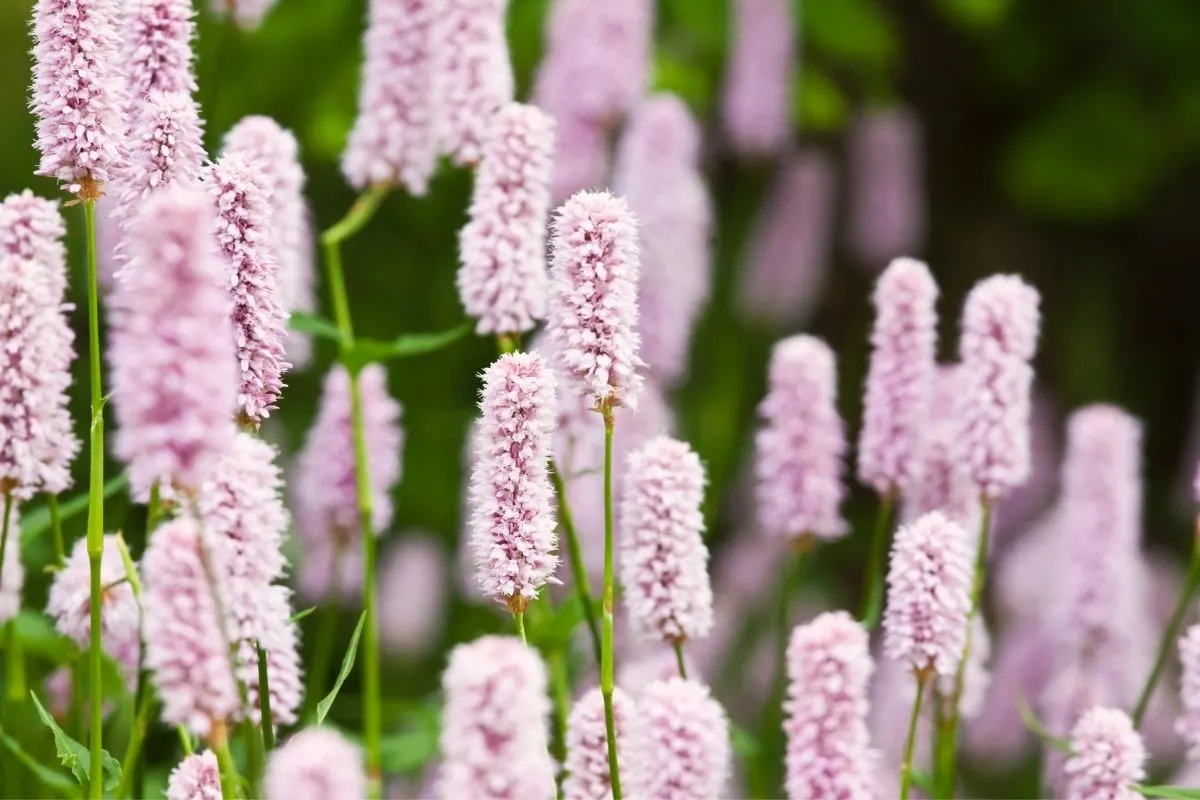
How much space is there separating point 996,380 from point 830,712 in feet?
1.90

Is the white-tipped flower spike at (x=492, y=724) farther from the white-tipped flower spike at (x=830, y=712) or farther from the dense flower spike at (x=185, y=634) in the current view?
the white-tipped flower spike at (x=830, y=712)

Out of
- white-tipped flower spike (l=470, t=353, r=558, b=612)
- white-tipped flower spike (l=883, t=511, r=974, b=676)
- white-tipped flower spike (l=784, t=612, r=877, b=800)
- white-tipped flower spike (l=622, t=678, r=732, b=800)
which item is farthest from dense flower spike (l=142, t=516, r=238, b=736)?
white-tipped flower spike (l=883, t=511, r=974, b=676)

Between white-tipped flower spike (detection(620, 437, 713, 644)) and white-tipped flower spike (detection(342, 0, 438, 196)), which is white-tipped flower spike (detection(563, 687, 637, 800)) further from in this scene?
white-tipped flower spike (detection(342, 0, 438, 196))

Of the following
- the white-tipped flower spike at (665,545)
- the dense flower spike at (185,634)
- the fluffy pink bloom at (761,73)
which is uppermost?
the fluffy pink bloom at (761,73)

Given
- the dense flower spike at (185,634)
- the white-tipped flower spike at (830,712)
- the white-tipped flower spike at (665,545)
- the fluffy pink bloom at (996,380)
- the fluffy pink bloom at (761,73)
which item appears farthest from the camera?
the fluffy pink bloom at (761,73)

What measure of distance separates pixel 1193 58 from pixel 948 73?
2.95 feet

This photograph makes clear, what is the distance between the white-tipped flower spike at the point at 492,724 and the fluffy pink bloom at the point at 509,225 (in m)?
0.78

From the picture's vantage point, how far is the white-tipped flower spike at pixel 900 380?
1698mm

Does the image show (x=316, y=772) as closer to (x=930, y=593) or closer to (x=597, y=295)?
(x=597, y=295)

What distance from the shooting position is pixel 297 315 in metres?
1.72

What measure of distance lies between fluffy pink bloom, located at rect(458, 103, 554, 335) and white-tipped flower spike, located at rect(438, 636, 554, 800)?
78 centimetres

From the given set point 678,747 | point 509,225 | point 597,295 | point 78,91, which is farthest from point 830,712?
point 78,91

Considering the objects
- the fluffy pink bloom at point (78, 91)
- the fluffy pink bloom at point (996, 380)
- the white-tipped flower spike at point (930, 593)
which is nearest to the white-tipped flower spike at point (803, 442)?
the fluffy pink bloom at point (996, 380)

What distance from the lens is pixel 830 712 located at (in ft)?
4.10
